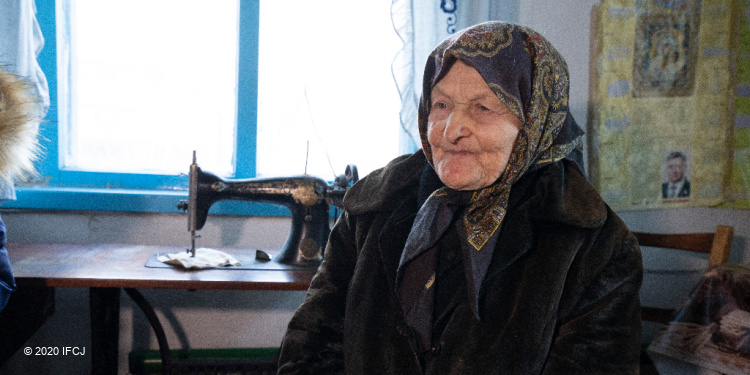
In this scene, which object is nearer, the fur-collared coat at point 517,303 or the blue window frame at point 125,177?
the fur-collared coat at point 517,303

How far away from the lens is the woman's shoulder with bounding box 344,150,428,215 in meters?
1.31

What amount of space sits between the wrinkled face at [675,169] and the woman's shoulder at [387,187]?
1543 mm

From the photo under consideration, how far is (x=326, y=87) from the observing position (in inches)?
86.7

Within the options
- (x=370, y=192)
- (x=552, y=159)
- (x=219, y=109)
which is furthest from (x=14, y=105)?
(x=552, y=159)

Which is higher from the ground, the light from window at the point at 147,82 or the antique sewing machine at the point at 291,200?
the light from window at the point at 147,82

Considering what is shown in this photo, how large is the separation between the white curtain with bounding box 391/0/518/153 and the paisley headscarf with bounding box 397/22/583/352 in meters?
0.87

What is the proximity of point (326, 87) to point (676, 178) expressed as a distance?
5.16ft

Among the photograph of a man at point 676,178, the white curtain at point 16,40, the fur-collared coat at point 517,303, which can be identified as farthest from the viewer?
the photograph of a man at point 676,178

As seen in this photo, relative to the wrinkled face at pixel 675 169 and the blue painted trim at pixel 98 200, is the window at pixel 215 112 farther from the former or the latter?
the wrinkled face at pixel 675 169

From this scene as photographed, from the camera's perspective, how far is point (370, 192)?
134cm

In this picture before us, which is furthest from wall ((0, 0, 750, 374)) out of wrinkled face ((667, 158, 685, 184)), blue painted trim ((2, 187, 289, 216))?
wrinkled face ((667, 158, 685, 184))

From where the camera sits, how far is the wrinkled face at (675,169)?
7.94 feet

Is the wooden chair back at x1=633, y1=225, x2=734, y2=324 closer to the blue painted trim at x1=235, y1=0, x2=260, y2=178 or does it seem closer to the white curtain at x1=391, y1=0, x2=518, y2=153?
the white curtain at x1=391, y1=0, x2=518, y2=153

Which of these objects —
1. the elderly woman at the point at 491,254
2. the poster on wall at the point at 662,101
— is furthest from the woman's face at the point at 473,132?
the poster on wall at the point at 662,101
